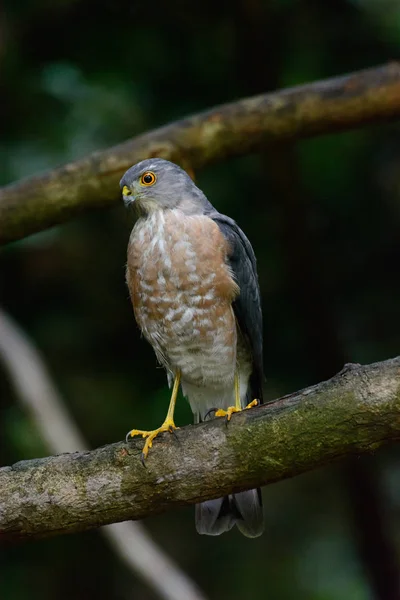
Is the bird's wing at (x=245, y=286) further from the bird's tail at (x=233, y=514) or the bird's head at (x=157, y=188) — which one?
the bird's tail at (x=233, y=514)

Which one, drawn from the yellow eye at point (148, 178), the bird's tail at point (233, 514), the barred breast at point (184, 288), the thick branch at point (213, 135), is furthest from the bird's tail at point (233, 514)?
the thick branch at point (213, 135)

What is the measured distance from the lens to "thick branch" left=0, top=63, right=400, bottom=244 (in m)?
4.11

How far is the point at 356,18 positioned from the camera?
5289 millimetres

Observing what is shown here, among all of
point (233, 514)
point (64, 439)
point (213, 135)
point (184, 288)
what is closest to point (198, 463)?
point (233, 514)

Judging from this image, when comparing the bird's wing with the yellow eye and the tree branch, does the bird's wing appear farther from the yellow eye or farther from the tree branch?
the tree branch

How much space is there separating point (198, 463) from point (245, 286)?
3.68ft

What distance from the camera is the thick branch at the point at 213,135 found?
4105 millimetres

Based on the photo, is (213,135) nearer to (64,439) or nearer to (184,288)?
(184,288)

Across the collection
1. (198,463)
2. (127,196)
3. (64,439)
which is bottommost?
(198,463)

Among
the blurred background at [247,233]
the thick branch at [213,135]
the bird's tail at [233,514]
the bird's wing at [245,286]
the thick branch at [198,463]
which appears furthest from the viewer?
the blurred background at [247,233]

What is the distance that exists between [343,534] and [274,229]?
2.29 m

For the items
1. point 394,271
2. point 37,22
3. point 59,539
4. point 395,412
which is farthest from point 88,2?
point 395,412

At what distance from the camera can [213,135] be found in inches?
164

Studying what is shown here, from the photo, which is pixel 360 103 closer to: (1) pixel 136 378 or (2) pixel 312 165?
(2) pixel 312 165
